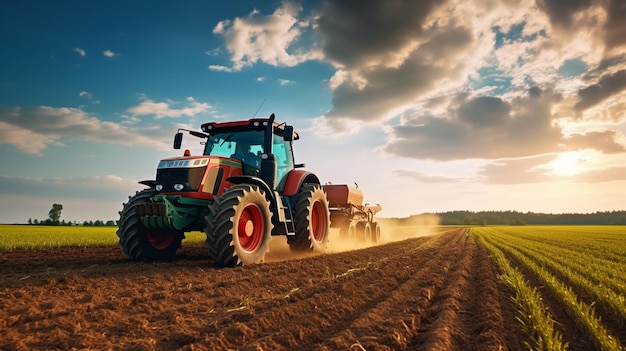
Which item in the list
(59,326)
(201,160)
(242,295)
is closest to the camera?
(59,326)

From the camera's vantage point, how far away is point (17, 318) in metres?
3.51

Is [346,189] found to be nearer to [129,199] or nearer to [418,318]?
[129,199]

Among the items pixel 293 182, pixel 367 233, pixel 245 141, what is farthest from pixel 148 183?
pixel 367 233

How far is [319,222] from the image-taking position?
1024 cm

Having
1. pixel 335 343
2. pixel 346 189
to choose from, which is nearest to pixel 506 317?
pixel 335 343

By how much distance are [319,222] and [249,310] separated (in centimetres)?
636

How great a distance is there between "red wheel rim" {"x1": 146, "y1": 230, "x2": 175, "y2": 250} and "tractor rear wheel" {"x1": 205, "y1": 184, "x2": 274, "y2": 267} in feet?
6.53

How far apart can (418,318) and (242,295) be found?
2.09m

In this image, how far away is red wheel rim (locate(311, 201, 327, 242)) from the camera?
400 inches

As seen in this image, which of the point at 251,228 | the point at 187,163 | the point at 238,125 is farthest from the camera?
the point at 238,125

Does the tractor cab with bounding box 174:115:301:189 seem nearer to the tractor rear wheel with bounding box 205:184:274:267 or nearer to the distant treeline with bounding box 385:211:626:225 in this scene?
the tractor rear wheel with bounding box 205:184:274:267

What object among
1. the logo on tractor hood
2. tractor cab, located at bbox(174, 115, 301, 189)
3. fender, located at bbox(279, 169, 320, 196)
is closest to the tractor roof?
tractor cab, located at bbox(174, 115, 301, 189)

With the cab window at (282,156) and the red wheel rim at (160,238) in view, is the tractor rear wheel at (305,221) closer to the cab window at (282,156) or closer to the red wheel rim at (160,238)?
the cab window at (282,156)

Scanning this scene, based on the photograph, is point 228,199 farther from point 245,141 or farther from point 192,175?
point 245,141
